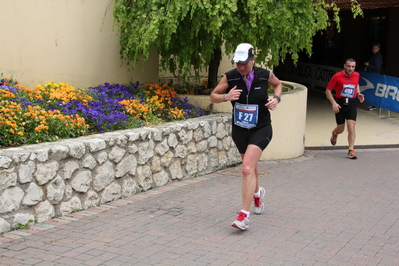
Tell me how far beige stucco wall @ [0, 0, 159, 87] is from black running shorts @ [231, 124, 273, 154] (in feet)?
12.0

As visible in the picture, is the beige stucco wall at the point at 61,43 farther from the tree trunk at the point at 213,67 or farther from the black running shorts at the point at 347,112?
the black running shorts at the point at 347,112

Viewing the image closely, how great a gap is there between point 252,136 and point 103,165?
1.85 meters

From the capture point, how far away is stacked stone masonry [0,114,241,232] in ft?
17.5

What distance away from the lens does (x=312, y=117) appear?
14.1m

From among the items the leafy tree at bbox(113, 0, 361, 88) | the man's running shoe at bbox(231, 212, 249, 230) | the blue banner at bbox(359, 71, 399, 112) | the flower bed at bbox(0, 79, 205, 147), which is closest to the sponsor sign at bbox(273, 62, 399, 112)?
the blue banner at bbox(359, 71, 399, 112)

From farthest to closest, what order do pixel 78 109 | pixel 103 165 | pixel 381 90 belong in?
pixel 381 90 → pixel 78 109 → pixel 103 165

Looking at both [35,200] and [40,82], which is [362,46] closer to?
[40,82]

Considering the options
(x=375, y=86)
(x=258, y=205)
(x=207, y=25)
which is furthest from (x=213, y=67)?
(x=375, y=86)

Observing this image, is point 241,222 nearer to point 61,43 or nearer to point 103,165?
point 103,165

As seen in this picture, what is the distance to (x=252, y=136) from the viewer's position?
5.72m

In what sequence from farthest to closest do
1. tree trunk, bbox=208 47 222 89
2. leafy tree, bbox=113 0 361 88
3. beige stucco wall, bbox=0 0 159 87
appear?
tree trunk, bbox=208 47 222 89, leafy tree, bbox=113 0 361 88, beige stucco wall, bbox=0 0 159 87

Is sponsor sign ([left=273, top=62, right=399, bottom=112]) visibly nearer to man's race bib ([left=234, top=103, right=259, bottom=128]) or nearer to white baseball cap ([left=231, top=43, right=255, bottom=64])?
man's race bib ([left=234, top=103, right=259, bottom=128])

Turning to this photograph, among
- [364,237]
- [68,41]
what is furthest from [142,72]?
[364,237]

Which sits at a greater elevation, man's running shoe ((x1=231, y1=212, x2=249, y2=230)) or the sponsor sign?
the sponsor sign
